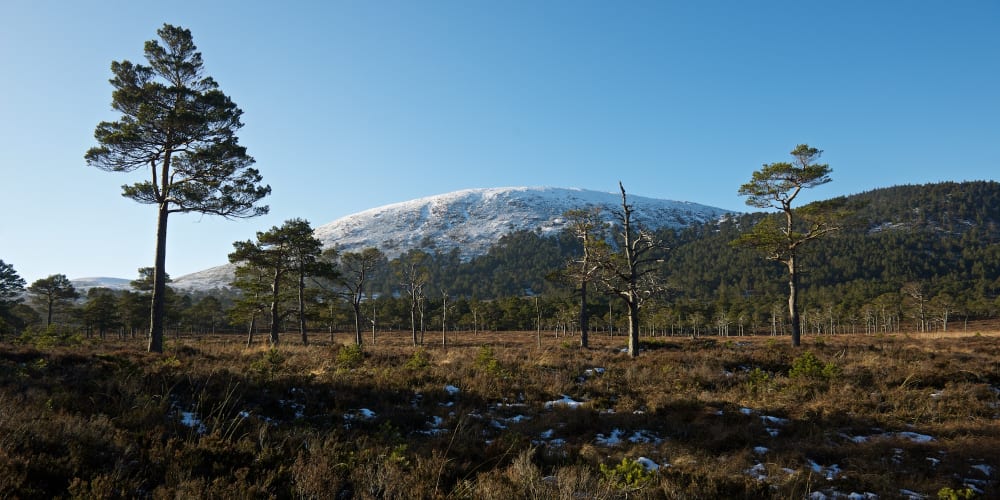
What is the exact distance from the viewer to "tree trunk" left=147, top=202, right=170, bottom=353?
16.1m

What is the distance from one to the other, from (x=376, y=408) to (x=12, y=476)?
17.8ft

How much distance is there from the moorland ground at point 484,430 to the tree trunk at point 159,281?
15.2 ft

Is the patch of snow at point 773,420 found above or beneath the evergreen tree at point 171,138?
beneath

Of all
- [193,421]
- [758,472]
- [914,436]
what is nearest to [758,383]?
[914,436]

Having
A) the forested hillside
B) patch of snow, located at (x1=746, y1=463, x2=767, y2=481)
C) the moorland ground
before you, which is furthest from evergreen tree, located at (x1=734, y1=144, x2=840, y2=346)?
the forested hillside

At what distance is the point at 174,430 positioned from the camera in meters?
5.68

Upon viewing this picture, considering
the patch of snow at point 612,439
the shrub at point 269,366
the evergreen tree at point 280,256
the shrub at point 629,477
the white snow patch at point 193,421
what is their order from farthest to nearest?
1. the evergreen tree at point 280,256
2. the shrub at point 269,366
3. the patch of snow at point 612,439
4. the white snow patch at point 193,421
5. the shrub at point 629,477

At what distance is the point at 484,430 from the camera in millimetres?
7699

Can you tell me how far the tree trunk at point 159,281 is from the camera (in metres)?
16.1

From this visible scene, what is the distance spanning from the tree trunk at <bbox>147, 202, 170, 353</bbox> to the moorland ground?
4.64m

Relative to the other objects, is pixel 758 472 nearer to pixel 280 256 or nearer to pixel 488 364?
pixel 488 364

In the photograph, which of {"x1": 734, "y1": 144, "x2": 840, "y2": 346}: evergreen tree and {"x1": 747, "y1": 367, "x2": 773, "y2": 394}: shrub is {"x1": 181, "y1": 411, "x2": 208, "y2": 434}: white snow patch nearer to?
{"x1": 747, "y1": 367, "x2": 773, "y2": 394}: shrub

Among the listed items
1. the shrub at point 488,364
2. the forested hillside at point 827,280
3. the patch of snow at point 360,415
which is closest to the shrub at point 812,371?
the shrub at point 488,364

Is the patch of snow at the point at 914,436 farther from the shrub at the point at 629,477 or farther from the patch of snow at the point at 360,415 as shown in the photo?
the patch of snow at the point at 360,415
